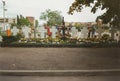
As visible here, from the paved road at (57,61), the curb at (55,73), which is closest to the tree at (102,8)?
the paved road at (57,61)

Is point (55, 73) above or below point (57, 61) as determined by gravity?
below

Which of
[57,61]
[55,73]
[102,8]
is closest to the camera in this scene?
[55,73]

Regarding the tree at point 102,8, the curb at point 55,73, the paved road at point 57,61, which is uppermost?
the tree at point 102,8

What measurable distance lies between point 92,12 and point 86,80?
1954 centimetres

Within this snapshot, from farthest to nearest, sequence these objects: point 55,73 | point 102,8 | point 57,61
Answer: point 102,8 → point 57,61 → point 55,73

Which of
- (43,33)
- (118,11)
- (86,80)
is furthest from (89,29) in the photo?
(86,80)

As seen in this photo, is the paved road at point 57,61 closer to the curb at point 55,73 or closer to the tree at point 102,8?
the curb at point 55,73

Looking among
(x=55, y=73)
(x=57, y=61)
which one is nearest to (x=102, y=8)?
(x=57, y=61)

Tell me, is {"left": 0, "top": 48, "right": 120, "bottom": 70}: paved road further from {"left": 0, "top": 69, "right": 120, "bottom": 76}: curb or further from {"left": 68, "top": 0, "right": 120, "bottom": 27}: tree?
{"left": 68, "top": 0, "right": 120, "bottom": 27}: tree

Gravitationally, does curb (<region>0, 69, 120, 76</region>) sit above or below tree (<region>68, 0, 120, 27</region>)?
below

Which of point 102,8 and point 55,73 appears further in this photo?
point 102,8

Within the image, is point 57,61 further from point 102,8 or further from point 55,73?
point 102,8

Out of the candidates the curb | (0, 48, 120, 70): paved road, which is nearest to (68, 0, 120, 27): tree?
(0, 48, 120, 70): paved road

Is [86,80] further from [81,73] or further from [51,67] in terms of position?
[51,67]
